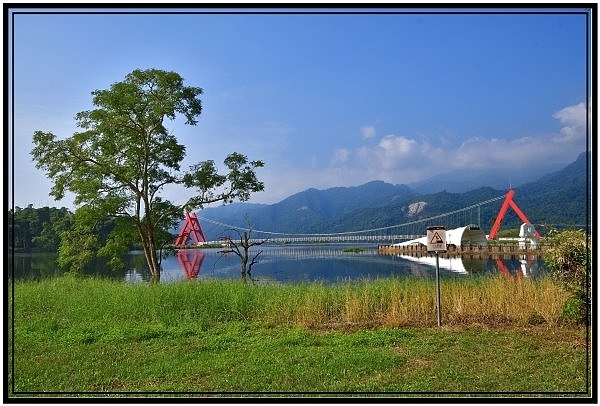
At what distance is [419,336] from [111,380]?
2.90 meters

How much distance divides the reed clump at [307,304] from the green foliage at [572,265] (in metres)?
0.21

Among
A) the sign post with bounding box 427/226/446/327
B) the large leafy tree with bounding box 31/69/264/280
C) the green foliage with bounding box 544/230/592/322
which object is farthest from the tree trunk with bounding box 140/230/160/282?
the green foliage with bounding box 544/230/592/322

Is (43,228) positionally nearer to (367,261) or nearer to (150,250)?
(150,250)

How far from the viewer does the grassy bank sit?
3.87 m

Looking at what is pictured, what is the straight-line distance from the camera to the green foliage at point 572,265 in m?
5.48

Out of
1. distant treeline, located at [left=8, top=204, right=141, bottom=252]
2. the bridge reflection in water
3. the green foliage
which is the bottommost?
the bridge reflection in water

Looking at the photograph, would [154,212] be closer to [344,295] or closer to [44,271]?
[44,271]

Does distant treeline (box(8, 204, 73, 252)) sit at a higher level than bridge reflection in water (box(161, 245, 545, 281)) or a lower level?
higher

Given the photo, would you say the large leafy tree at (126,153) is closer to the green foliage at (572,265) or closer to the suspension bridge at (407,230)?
the green foliage at (572,265)

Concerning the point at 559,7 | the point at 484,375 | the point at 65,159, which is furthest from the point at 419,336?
the point at 65,159

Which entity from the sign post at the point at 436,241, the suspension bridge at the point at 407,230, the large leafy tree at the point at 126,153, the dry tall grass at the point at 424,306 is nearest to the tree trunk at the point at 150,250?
the large leafy tree at the point at 126,153

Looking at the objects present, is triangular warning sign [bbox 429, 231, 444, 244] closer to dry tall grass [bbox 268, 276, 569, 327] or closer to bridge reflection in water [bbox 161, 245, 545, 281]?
dry tall grass [bbox 268, 276, 569, 327]

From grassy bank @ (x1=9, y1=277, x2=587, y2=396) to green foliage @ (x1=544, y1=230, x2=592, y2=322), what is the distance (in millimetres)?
240

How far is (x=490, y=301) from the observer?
6.30 m
